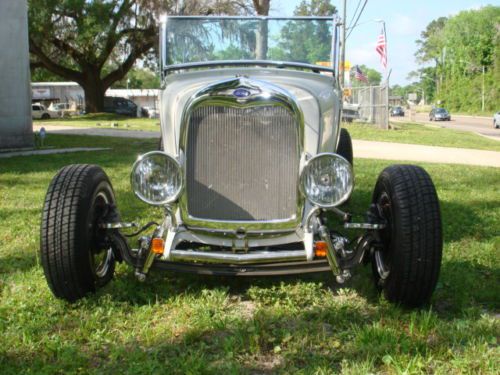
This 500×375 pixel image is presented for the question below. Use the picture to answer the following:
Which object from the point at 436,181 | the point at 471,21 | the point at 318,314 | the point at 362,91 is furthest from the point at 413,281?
the point at 471,21

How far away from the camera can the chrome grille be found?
334cm

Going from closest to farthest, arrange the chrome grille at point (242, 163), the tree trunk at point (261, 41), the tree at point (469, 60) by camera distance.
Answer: the chrome grille at point (242, 163)
the tree trunk at point (261, 41)
the tree at point (469, 60)

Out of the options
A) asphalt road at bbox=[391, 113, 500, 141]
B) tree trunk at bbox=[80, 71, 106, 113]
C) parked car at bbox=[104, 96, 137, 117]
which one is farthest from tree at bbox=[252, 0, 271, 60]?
Result: parked car at bbox=[104, 96, 137, 117]

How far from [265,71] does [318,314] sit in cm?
180

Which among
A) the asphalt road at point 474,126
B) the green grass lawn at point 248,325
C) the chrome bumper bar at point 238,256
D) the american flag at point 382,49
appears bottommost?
the green grass lawn at point 248,325

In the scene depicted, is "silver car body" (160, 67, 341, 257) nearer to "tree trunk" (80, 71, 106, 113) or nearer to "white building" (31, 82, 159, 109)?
"tree trunk" (80, 71, 106, 113)

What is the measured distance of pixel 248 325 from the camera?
303 centimetres

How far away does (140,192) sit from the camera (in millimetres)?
3193

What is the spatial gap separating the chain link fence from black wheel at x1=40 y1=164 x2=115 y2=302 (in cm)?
1935

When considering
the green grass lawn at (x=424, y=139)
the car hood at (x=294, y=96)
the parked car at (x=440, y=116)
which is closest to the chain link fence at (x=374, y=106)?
the green grass lawn at (x=424, y=139)

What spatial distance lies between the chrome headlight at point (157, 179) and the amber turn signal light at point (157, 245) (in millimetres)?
217

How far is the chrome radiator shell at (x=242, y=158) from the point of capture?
3.33m

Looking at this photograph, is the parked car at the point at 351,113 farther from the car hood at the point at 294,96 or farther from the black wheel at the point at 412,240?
the black wheel at the point at 412,240

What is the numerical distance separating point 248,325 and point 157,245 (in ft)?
2.27
